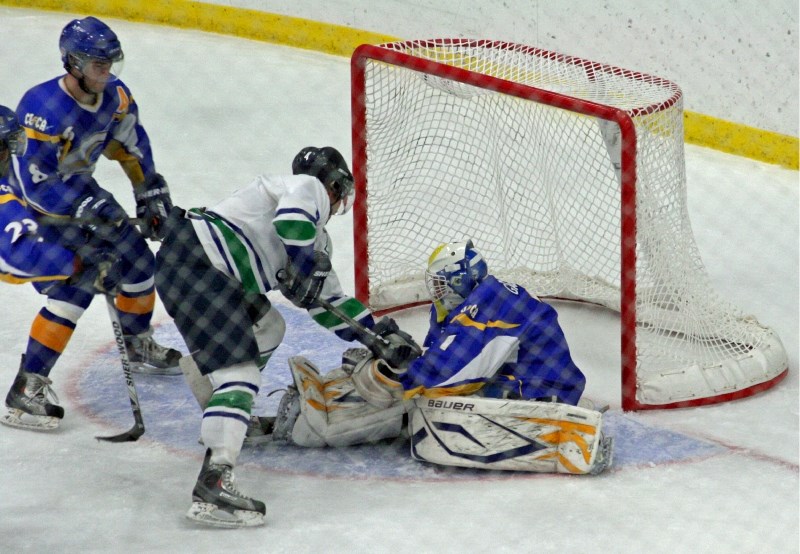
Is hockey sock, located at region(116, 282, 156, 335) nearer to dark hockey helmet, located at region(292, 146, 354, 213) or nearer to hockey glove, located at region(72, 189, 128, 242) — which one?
hockey glove, located at region(72, 189, 128, 242)

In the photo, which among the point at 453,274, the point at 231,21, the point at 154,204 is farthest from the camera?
the point at 231,21

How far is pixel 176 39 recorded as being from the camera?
6855 mm

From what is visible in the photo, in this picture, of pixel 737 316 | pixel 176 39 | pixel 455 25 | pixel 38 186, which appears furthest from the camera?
pixel 176 39

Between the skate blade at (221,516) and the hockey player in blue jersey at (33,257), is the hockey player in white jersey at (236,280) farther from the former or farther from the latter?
the hockey player in blue jersey at (33,257)

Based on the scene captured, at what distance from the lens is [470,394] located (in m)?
3.21

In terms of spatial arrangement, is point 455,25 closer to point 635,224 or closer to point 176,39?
point 176,39

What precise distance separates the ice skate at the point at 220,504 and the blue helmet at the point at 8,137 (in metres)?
0.83

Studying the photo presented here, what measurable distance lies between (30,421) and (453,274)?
3.96 feet

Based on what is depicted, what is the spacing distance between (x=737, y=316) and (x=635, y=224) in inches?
27.0

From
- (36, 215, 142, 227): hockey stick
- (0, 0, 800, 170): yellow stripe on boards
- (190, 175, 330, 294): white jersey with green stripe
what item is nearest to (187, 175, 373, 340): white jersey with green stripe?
(190, 175, 330, 294): white jersey with green stripe

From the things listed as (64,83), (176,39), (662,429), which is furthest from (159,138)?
(662,429)

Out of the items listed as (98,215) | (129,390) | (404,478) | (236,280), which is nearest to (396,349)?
(404,478)

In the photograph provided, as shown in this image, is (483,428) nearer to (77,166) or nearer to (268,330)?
(268,330)

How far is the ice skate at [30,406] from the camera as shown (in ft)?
11.2
